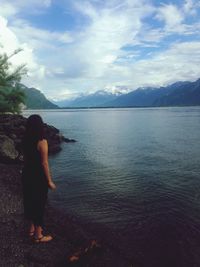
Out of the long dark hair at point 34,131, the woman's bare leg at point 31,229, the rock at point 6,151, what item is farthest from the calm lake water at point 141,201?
the long dark hair at point 34,131

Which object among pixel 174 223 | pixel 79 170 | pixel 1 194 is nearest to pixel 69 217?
pixel 1 194

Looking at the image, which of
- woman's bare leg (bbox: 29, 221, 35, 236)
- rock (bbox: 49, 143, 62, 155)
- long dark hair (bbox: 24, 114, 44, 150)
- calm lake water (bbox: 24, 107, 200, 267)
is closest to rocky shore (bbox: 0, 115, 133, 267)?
woman's bare leg (bbox: 29, 221, 35, 236)

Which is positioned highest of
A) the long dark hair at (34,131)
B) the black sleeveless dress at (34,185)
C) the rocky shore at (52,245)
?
the long dark hair at (34,131)

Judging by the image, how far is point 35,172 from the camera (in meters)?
10.7

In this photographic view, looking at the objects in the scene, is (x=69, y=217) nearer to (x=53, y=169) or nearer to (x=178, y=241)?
(x=178, y=241)

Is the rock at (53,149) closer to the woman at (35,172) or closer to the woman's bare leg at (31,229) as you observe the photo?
the woman's bare leg at (31,229)

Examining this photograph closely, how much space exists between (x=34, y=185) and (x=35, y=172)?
1.55 ft

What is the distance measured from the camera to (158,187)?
24828 millimetres

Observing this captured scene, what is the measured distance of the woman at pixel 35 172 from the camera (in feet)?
34.3

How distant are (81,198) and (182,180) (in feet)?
31.7

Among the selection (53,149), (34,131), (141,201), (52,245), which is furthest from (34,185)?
(53,149)

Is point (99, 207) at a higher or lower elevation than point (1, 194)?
lower

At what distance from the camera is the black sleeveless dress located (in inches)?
418

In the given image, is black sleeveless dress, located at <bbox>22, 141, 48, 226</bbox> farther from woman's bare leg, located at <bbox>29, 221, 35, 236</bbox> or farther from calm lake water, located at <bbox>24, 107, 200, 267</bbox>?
calm lake water, located at <bbox>24, 107, 200, 267</bbox>
